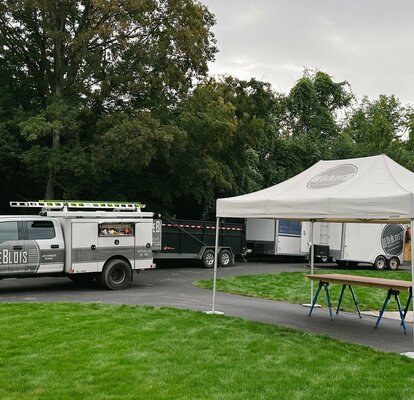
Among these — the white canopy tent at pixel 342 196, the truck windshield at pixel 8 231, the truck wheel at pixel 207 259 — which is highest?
the white canopy tent at pixel 342 196

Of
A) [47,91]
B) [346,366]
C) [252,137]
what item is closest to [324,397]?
[346,366]

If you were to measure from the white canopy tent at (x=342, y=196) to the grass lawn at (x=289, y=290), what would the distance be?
4144 millimetres

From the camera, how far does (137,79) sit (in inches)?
883

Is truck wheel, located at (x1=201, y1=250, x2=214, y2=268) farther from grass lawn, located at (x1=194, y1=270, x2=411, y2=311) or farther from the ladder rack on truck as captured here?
grass lawn, located at (x1=194, y1=270, x2=411, y2=311)

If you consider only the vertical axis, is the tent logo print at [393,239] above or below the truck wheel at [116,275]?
above

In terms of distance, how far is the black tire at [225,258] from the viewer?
79.4ft

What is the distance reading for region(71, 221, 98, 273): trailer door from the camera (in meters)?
14.6

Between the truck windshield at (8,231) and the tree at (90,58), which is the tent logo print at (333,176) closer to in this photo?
the truck windshield at (8,231)

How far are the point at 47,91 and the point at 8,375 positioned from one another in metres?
18.4

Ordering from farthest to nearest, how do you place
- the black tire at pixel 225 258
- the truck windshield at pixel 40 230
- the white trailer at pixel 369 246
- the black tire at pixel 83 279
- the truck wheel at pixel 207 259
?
the white trailer at pixel 369 246
the black tire at pixel 225 258
the truck wheel at pixel 207 259
the black tire at pixel 83 279
the truck windshield at pixel 40 230

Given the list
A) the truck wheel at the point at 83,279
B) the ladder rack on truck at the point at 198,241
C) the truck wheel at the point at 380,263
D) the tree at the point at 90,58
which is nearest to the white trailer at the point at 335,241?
the truck wheel at the point at 380,263

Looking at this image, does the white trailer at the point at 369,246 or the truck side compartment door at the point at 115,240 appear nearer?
the truck side compartment door at the point at 115,240

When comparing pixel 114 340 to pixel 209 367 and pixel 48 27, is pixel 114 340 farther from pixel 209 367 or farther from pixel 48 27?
pixel 48 27

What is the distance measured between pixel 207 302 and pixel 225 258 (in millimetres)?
11214
